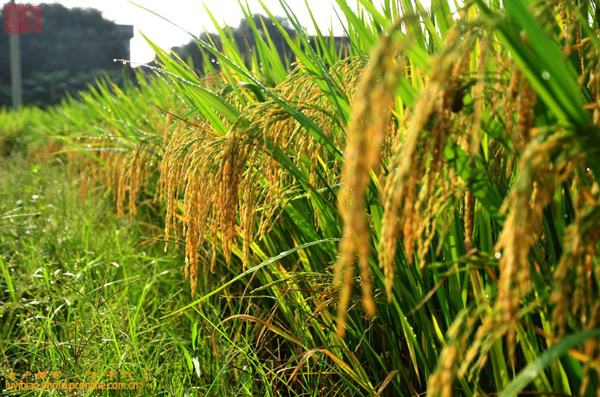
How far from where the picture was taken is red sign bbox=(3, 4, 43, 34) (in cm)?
1689

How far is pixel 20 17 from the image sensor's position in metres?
19.9

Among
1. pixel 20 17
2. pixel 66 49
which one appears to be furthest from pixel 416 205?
pixel 66 49

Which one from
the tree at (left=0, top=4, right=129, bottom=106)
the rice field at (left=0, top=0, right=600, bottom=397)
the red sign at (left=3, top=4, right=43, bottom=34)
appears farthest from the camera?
the tree at (left=0, top=4, right=129, bottom=106)

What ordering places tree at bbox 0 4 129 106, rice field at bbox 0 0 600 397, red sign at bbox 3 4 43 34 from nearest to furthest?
rice field at bbox 0 0 600 397, red sign at bbox 3 4 43 34, tree at bbox 0 4 129 106

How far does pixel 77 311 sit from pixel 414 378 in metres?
1.28

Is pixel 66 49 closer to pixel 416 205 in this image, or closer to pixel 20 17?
pixel 20 17

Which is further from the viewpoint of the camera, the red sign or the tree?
the tree

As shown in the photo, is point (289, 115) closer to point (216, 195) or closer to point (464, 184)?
point (216, 195)

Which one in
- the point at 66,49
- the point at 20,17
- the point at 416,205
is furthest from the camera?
the point at 66,49

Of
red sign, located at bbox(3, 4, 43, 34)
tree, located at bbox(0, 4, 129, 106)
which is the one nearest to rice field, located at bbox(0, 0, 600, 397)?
red sign, located at bbox(3, 4, 43, 34)

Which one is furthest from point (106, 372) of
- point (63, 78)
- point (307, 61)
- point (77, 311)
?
point (63, 78)

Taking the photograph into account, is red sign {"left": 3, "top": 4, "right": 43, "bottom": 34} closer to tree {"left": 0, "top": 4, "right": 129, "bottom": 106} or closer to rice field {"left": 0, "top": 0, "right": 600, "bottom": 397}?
tree {"left": 0, "top": 4, "right": 129, "bottom": 106}

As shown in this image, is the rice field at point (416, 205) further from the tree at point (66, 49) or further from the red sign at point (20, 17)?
the tree at point (66, 49)

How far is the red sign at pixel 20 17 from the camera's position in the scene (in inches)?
665
